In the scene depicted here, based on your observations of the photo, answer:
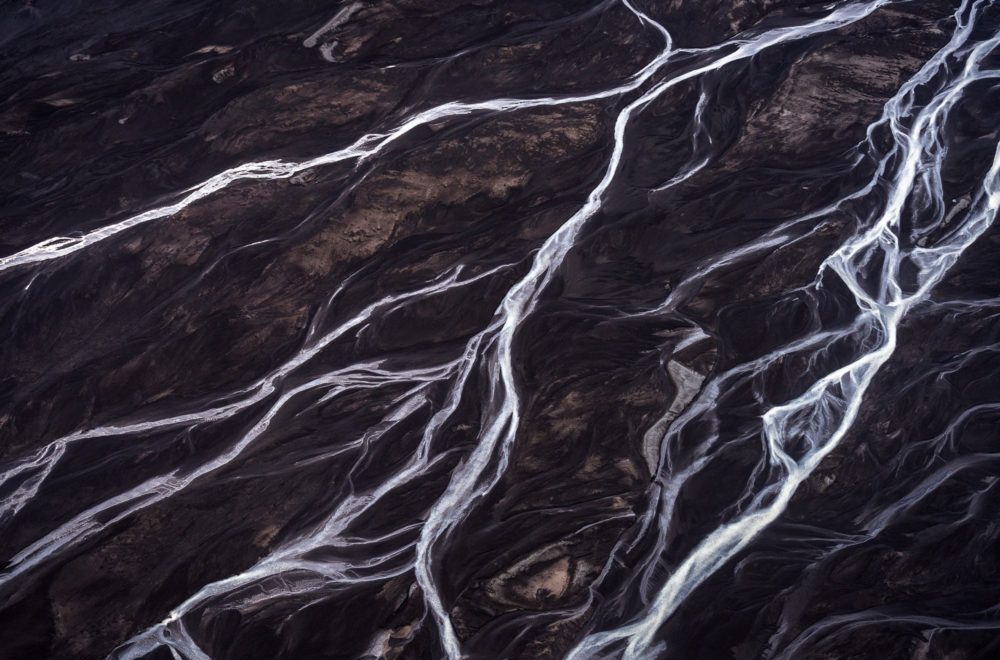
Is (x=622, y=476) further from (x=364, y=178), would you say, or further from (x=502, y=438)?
(x=364, y=178)

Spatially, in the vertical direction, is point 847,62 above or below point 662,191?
above

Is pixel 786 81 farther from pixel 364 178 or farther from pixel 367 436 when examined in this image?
pixel 367 436

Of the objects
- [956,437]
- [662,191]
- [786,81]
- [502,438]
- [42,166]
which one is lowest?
[956,437]


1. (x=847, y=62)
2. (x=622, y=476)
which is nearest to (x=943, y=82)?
(x=847, y=62)

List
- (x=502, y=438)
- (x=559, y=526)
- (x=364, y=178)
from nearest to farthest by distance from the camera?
1. (x=559, y=526)
2. (x=502, y=438)
3. (x=364, y=178)

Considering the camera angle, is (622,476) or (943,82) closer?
(622,476)

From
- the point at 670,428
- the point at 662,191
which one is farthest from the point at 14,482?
the point at 662,191

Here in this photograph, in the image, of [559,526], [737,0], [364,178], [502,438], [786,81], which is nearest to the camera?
[559,526]
